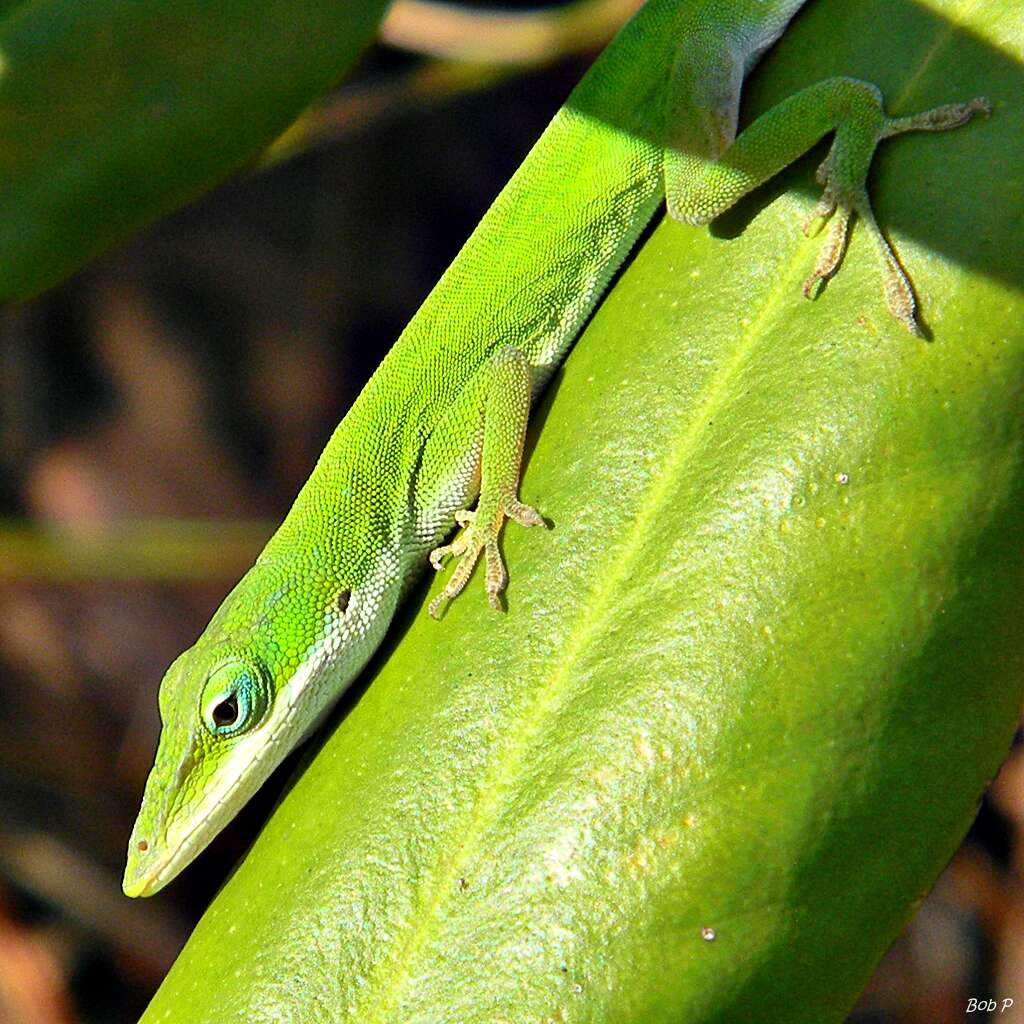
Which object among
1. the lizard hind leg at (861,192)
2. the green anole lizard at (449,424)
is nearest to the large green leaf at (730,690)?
the lizard hind leg at (861,192)

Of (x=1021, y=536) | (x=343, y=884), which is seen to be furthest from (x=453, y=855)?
(x=1021, y=536)

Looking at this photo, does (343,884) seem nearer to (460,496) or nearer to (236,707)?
(236,707)

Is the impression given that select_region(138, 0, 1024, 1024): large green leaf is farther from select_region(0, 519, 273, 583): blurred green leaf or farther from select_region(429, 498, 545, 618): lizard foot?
select_region(0, 519, 273, 583): blurred green leaf

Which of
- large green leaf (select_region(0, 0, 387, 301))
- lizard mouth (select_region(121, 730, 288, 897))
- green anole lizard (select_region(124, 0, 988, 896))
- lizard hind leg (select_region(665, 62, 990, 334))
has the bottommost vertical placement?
lizard mouth (select_region(121, 730, 288, 897))

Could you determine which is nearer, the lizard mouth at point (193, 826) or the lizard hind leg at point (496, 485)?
the lizard hind leg at point (496, 485)

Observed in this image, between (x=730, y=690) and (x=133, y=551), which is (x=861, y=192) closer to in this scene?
(x=730, y=690)

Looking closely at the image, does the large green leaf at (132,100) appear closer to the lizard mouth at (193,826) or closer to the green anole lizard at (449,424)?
the green anole lizard at (449,424)

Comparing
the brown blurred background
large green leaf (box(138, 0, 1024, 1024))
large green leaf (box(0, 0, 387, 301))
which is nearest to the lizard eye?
large green leaf (box(138, 0, 1024, 1024))

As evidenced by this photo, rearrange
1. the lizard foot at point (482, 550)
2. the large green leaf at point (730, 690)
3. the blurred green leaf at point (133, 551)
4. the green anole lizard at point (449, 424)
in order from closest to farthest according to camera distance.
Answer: the large green leaf at point (730, 690)
the lizard foot at point (482, 550)
the green anole lizard at point (449, 424)
the blurred green leaf at point (133, 551)
